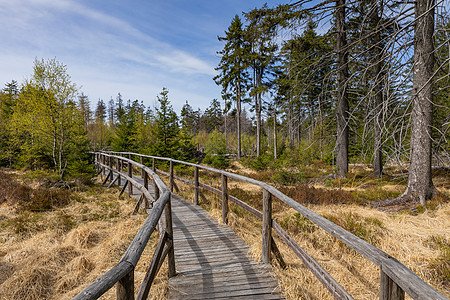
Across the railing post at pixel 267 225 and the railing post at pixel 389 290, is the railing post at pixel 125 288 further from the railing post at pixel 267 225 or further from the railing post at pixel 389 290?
the railing post at pixel 267 225

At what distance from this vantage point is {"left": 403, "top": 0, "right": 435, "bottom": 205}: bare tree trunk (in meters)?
6.02

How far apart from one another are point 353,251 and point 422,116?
428 cm

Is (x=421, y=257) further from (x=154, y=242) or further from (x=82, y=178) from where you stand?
(x=82, y=178)

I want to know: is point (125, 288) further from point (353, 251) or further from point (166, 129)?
point (166, 129)

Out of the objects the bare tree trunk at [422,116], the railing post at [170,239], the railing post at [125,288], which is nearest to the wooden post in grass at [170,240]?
the railing post at [170,239]

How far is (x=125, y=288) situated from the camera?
1.48 m

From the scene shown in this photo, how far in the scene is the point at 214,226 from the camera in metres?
5.21

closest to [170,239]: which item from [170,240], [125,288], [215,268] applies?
[170,240]

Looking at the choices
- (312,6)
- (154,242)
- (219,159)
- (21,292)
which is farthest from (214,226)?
(219,159)

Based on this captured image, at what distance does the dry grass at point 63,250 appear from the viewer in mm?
3760

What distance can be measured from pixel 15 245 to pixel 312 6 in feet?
35.9

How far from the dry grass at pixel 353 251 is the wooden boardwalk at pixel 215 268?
23 centimetres

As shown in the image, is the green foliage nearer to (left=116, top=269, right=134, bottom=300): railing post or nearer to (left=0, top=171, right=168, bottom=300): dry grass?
(left=0, top=171, right=168, bottom=300): dry grass

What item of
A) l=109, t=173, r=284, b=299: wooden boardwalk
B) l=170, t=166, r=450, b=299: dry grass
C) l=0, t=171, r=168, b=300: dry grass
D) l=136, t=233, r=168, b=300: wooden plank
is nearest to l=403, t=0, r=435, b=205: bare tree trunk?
l=170, t=166, r=450, b=299: dry grass
